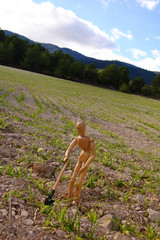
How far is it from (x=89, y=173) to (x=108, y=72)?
290 feet

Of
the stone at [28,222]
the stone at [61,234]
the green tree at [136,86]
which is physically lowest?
the stone at [61,234]

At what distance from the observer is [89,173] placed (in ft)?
15.2

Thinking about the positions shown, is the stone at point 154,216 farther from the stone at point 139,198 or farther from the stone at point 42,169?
the stone at point 42,169

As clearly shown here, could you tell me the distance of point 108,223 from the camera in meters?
2.90

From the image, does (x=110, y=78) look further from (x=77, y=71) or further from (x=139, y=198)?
(x=139, y=198)

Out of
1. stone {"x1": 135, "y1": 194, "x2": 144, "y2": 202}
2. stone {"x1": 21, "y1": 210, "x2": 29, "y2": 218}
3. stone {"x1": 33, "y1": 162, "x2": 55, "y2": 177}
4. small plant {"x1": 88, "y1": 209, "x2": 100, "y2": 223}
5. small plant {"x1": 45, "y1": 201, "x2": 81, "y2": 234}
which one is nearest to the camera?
small plant {"x1": 45, "y1": 201, "x2": 81, "y2": 234}

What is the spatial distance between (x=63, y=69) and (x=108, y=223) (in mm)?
85950

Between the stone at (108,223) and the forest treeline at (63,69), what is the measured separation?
3196 inches

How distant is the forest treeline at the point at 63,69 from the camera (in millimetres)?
82250

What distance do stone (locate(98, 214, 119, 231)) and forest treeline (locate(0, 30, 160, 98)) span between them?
8119 centimetres

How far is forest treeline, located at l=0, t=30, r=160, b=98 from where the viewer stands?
82250 millimetres

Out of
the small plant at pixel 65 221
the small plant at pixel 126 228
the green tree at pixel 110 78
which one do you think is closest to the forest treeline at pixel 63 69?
the green tree at pixel 110 78

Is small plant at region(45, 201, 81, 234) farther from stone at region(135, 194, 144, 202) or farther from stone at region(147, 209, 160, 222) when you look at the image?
stone at region(135, 194, 144, 202)

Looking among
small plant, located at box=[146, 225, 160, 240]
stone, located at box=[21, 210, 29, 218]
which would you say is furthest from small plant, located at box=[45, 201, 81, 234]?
small plant, located at box=[146, 225, 160, 240]
